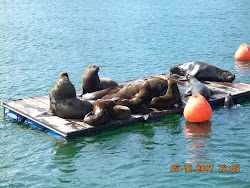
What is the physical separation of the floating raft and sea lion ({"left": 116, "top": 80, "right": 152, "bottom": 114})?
213 millimetres

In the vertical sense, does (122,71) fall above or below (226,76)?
below

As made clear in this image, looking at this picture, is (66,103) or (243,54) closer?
(66,103)

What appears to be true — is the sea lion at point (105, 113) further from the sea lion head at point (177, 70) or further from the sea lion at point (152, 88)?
the sea lion head at point (177, 70)

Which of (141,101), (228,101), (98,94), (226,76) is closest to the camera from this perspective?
(141,101)

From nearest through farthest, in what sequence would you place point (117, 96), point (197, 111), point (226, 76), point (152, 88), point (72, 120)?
point (72, 120)
point (197, 111)
point (117, 96)
point (152, 88)
point (226, 76)

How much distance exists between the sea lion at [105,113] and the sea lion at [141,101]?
1.18 ft

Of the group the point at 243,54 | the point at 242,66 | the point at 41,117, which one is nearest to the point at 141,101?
the point at 41,117

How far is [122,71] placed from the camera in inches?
797

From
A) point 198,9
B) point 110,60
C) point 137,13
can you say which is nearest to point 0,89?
point 110,60

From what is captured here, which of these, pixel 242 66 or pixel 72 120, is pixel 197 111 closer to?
pixel 72 120

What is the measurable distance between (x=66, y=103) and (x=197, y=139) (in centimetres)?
357

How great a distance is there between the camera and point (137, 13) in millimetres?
37969

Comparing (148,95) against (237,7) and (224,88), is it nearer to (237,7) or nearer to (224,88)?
(224,88)
